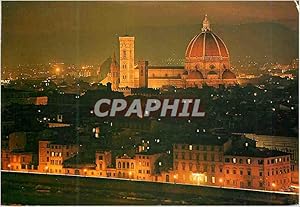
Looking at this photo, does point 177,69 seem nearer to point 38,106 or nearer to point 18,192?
point 38,106

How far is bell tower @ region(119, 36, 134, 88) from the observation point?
520 cm

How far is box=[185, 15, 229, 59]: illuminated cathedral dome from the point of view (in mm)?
5178

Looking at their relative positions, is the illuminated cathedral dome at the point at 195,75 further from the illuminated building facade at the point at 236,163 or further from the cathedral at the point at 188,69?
the illuminated building facade at the point at 236,163

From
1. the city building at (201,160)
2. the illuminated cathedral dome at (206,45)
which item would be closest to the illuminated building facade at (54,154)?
the city building at (201,160)

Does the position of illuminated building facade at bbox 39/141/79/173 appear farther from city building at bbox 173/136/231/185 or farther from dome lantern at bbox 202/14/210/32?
dome lantern at bbox 202/14/210/32

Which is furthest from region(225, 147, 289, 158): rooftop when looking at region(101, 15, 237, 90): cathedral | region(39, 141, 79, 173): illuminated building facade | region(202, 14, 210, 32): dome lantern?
region(39, 141, 79, 173): illuminated building facade

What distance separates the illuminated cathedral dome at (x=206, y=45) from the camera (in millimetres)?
5178

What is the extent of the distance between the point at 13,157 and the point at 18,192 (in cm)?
23

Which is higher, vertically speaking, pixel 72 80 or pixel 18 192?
pixel 72 80

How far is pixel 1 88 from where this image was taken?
5211 millimetres

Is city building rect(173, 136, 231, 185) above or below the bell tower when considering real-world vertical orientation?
below

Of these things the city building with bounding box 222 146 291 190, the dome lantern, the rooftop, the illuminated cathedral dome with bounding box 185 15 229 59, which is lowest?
the city building with bounding box 222 146 291 190

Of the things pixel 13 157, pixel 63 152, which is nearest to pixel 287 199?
pixel 63 152

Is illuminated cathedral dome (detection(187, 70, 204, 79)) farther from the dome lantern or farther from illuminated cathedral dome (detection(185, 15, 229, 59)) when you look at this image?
the dome lantern
